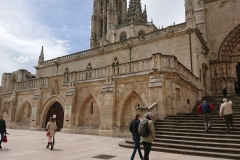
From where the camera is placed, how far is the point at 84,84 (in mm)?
15688

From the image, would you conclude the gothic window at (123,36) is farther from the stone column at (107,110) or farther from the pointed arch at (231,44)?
the stone column at (107,110)

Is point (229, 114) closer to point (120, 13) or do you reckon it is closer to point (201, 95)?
point (201, 95)

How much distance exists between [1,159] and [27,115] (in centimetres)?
1593

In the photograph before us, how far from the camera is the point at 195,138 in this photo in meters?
8.15

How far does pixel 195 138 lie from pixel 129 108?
5938mm

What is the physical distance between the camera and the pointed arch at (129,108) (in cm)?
1322

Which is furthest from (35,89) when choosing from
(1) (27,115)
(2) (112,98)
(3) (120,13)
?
(3) (120,13)

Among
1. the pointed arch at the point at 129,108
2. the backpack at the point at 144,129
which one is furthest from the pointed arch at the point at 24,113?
the backpack at the point at 144,129

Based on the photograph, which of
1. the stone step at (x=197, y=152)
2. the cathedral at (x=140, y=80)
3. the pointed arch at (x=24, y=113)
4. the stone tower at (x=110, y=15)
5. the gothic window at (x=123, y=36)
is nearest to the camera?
the stone step at (x=197, y=152)

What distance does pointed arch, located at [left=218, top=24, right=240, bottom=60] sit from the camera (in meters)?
19.7

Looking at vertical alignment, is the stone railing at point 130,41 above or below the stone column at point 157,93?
above

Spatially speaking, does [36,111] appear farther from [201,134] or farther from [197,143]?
[197,143]

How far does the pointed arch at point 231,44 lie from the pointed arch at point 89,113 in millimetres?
14402

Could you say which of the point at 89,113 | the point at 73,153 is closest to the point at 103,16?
the point at 89,113
